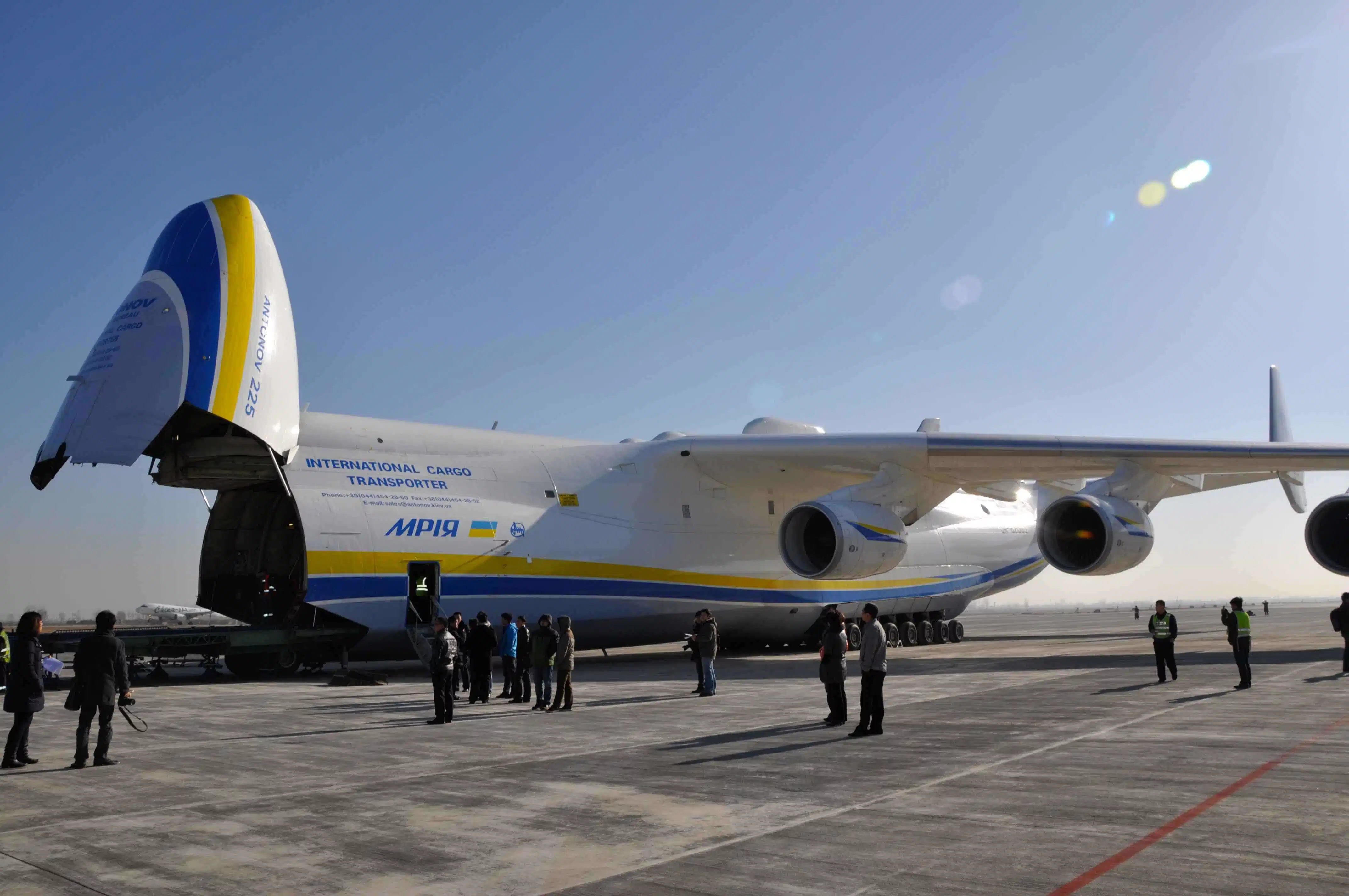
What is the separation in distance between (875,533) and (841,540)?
0.83 metres

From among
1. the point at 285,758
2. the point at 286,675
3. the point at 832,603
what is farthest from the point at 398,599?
the point at 832,603

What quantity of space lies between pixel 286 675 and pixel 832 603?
9726 millimetres

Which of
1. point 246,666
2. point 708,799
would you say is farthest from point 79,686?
point 246,666

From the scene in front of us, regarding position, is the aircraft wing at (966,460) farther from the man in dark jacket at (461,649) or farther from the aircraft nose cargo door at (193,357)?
the aircraft nose cargo door at (193,357)

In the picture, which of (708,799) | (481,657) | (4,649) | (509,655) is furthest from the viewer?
(509,655)

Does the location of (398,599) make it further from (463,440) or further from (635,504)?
(635,504)

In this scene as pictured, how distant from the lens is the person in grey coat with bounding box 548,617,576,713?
446 inches

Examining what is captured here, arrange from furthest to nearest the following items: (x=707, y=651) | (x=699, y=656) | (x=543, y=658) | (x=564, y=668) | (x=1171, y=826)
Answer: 1. (x=699, y=656)
2. (x=707, y=651)
3. (x=543, y=658)
4. (x=564, y=668)
5. (x=1171, y=826)

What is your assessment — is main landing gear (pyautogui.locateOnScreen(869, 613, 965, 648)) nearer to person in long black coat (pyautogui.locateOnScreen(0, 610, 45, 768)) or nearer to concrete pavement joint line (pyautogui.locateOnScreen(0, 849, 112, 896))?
person in long black coat (pyautogui.locateOnScreen(0, 610, 45, 768))

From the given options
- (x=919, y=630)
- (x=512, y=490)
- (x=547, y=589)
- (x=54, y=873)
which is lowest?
(x=54, y=873)

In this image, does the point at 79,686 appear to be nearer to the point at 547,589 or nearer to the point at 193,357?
the point at 193,357

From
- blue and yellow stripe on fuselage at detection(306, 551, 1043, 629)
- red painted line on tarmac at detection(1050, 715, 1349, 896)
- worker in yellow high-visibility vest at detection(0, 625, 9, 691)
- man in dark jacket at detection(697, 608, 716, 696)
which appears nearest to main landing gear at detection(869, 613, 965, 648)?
blue and yellow stripe on fuselage at detection(306, 551, 1043, 629)

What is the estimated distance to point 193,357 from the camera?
1246 cm

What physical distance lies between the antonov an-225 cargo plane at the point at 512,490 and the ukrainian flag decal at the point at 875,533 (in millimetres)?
60
